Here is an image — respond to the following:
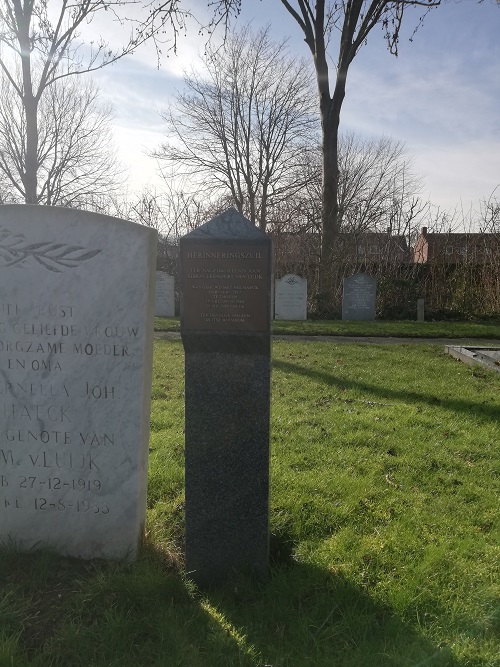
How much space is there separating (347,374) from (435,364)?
1.82 m

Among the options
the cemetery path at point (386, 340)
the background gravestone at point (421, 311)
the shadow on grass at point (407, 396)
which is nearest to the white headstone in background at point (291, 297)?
the background gravestone at point (421, 311)

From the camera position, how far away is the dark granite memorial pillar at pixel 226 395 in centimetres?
262

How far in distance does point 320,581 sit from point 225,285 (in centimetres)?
160

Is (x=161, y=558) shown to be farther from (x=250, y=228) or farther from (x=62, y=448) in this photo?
(x=250, y=228)

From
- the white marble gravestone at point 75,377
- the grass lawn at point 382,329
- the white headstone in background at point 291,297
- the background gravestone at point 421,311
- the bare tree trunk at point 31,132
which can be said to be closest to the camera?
the white marble gravestone at point 75,377

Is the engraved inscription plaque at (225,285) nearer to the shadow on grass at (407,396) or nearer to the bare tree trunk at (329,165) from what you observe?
the shadow on grass at (407,396)

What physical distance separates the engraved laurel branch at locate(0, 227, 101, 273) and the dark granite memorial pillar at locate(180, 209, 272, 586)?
0.67m

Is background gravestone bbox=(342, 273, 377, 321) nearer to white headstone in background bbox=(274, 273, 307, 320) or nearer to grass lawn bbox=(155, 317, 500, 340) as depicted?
white headstone in background bbox=(274, 273, 307, 320)

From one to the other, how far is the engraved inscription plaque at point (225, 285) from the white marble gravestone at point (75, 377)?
0.36 m

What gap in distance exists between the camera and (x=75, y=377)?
2959 millimetres

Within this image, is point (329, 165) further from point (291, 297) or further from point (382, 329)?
point (382, 329)

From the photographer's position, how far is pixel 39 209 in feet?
9.54

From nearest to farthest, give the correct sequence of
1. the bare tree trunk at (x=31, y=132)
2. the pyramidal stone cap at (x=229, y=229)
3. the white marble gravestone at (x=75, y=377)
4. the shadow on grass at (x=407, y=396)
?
the pyramidal stone cap at (x=229, y=229) → the white marble gravestone at (x=75, y=377) → the shadow on grass at (x=407, y=396) → the bare tree trunk at (x=31, y=132)

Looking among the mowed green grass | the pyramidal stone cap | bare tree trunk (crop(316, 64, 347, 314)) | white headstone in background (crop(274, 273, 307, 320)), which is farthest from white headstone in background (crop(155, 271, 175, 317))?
the pyramidal stone cap
